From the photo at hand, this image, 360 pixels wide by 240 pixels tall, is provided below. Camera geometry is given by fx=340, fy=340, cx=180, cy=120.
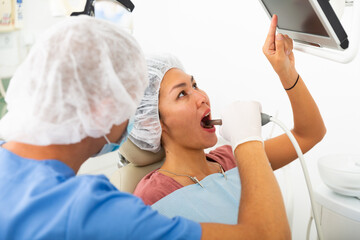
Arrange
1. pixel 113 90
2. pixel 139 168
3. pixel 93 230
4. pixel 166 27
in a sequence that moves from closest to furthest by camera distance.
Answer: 1. pixel 93 230
2. pixel 113 90
3. pixel 139 168
4. pixel 166 27

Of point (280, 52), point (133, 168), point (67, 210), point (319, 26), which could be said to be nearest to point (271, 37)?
point (280, 52)

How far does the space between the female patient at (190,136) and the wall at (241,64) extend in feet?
1.11

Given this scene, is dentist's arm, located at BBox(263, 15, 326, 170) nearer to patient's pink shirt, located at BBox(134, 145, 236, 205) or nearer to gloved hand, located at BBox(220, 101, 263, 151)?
gloved hand, located at BBox(220, 101, 263, 151)

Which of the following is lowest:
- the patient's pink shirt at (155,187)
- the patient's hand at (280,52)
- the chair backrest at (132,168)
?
the chair backrest at (132,168)

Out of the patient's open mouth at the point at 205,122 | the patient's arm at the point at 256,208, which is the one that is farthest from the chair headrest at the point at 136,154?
the patient's arm at the point at 256,208

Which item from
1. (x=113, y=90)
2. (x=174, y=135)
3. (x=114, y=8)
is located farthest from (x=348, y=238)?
(x=114, y=8)

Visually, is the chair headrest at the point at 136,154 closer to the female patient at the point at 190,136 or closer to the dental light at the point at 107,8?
the female patient at the point at 190,136

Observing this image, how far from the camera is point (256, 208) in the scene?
2.92 ft

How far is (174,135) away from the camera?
1509 mm

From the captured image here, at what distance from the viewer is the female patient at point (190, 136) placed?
1329mm

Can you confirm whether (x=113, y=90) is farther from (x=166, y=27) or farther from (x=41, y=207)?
(x=166, y=27)

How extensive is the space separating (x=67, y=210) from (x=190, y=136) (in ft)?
2.74

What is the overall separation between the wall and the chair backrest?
695mm

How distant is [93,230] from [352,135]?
1499 mm
